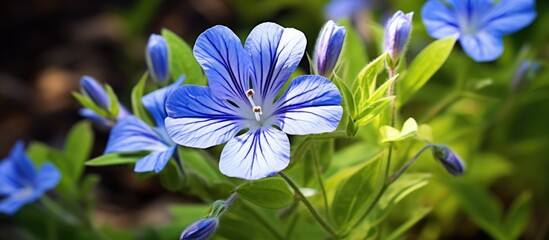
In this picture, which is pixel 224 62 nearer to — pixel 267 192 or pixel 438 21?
pixel 267 192

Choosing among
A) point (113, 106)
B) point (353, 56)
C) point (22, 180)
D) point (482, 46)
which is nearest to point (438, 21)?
point (482, 46)

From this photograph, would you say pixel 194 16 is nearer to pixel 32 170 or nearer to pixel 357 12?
pixel 357 12

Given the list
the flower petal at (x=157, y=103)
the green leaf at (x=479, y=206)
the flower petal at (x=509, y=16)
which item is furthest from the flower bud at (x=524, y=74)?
the flower petal at (x=157, y=103)

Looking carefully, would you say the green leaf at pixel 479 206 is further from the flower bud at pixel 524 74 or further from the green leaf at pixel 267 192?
the green leaf at pixel 267 192

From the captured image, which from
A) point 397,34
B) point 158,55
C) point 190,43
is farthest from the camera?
point 190,43

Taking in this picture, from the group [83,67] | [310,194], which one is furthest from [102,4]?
[310,194]
